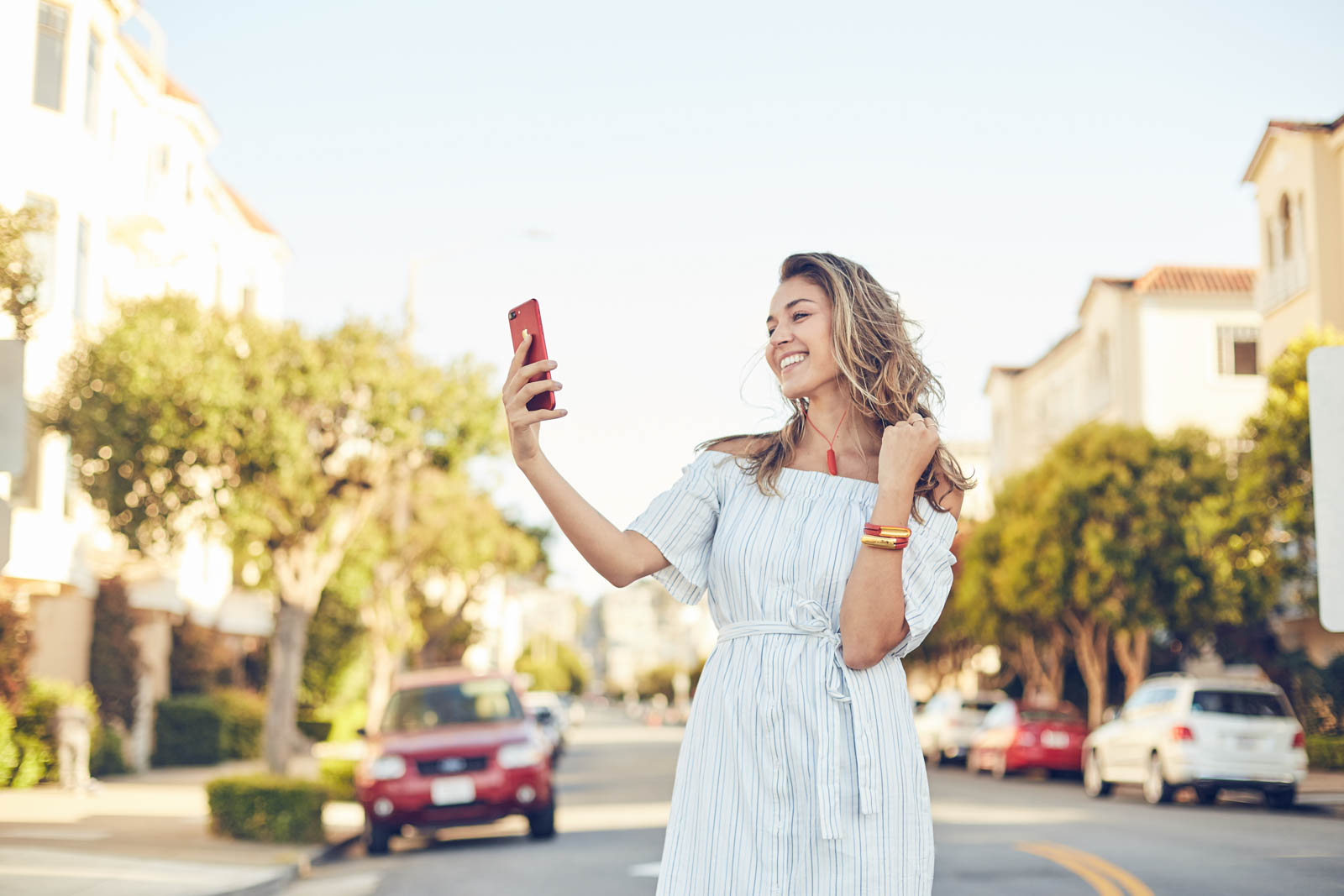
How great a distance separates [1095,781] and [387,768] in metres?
11.7

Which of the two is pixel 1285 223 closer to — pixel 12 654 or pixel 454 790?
pixel 454 790

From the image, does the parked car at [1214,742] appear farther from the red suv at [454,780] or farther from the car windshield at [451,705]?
the car windshield at [451,705]

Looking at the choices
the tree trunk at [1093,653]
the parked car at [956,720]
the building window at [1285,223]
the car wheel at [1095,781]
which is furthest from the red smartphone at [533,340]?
the building window at [1285,223]

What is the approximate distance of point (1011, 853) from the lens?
1233 centimetres

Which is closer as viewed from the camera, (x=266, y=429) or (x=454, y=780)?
(x=454, y=780)

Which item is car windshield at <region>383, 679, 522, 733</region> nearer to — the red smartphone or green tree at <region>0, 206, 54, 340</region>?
green tree at <region>0, 206, 54, 340</region>

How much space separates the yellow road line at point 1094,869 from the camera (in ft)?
32.1

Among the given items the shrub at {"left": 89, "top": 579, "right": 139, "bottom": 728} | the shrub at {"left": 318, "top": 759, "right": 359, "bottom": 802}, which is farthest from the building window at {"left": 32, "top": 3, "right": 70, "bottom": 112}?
the shrub at {"left": 318, "top": 759, "right": 359, "bottom": 802}

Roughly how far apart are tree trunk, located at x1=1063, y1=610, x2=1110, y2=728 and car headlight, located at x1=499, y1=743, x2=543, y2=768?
2030cm

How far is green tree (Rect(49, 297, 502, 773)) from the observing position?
15680 millimetres

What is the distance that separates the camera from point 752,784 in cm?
275

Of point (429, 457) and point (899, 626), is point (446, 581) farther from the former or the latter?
point (899, 626)

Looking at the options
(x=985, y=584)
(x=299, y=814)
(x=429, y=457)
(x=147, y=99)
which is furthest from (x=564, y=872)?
(x=985, y=584)

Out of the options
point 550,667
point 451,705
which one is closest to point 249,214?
point 451,705
